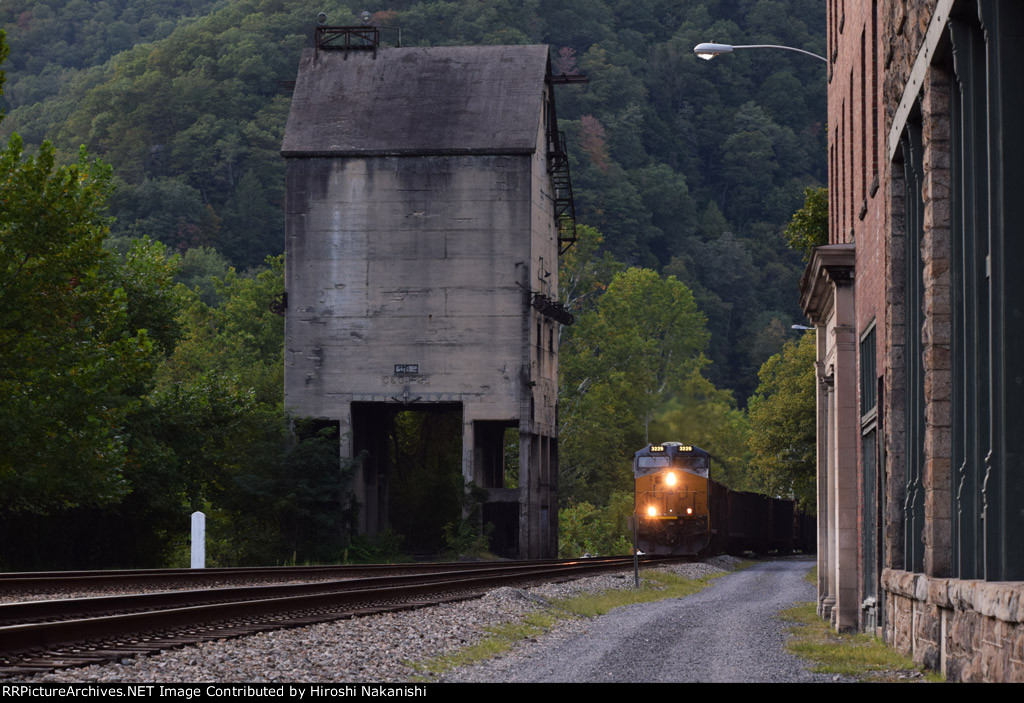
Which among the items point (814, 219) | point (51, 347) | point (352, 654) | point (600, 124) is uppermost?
point (600, 124)

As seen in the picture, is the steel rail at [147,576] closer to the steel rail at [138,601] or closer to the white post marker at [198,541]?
the white post marker at [198,541]

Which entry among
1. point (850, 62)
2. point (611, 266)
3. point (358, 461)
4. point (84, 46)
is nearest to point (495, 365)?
point (358, 461)

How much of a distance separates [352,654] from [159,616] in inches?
89.4

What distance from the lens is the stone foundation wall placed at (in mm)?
10609

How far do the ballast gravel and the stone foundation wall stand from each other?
53.5 inches

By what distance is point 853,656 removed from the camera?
16.9 metres

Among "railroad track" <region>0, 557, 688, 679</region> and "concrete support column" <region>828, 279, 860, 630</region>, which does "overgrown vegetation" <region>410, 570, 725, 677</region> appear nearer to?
"railroad track" <region>0, 557, 688, 679</region>

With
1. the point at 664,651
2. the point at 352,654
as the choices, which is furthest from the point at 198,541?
the point at 352,654

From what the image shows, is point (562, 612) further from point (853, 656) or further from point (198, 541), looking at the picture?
point (198, 541)

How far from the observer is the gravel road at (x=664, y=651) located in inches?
570

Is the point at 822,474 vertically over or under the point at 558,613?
over

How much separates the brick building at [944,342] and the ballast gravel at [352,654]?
6.19ft

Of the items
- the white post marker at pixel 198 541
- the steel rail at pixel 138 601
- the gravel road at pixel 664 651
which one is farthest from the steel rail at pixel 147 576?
the gravel road at pixel 664 651

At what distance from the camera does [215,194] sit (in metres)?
140
